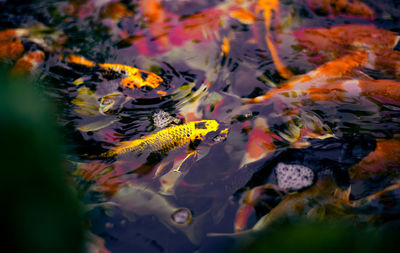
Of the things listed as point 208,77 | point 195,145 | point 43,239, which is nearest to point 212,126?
point 195,145

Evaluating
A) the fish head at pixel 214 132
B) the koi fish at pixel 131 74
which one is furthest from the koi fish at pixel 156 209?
the koi fish at pixel 131 74

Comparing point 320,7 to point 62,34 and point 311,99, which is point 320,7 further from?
point 62,34

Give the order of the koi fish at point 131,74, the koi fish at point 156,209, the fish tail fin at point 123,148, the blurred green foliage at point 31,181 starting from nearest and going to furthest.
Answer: the blurred green foliage at point 31,181, the koi fish at point 156,209, the fish tail fin at point 123,148, the koi fish at point 131,74

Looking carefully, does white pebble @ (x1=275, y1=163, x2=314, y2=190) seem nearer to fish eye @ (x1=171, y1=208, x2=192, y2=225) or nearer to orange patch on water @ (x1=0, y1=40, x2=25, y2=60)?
fish eye @ (x1=171, y1=208, x2=192, y2=225)

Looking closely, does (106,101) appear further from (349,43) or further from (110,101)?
(349,43)

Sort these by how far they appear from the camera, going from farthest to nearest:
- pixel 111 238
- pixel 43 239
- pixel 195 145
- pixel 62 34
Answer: pixel 62 34 < pixel 195 145 < pixel 111 238 < pixel 43 239

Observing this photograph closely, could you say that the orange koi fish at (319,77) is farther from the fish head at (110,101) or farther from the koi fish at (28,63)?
the koi fish at (28,63)

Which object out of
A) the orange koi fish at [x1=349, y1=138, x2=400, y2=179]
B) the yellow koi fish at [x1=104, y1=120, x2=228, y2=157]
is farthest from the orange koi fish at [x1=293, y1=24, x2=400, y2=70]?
the yellow koi fish at [x1=104, y1=120, x2=228, y2=157]
